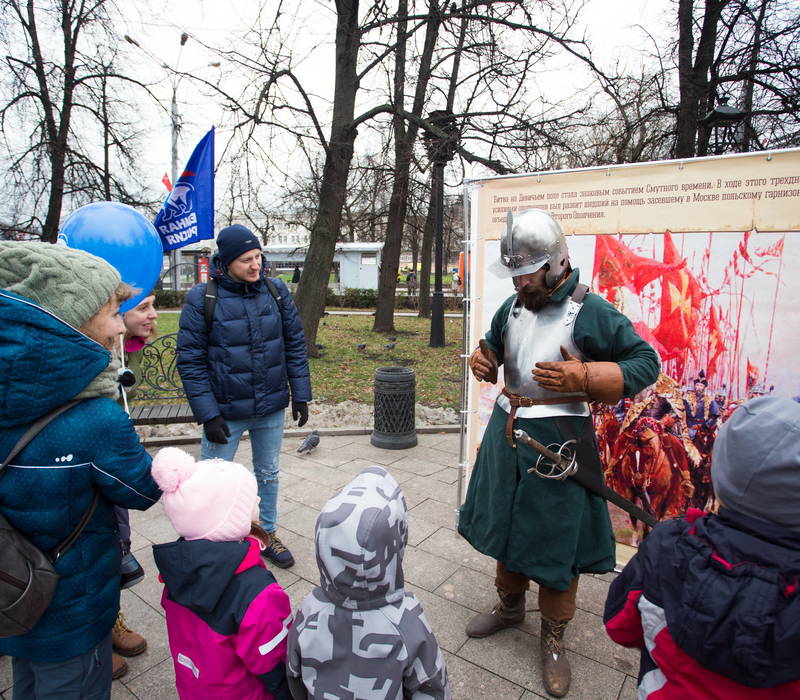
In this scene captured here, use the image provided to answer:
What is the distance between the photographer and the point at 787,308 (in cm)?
263

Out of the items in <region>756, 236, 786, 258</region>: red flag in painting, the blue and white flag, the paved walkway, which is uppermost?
the blue and white flag

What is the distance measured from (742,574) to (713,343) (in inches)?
80.6

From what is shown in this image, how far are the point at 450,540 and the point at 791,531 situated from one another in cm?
270

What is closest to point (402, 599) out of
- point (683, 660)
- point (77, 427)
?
point (683, 660)

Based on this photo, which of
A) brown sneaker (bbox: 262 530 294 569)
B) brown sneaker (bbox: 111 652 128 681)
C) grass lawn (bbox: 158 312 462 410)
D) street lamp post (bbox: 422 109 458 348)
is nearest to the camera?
brown sneaker (bbox: 111 652 128 681)

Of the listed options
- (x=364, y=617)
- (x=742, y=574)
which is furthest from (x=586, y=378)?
(x=364, y=617)

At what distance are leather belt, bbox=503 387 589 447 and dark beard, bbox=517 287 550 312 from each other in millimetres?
405

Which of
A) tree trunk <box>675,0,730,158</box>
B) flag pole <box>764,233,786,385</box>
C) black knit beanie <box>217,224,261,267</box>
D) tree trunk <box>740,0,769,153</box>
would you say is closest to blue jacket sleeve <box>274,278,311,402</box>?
black knit beanie <box>217,224,261,267</box>

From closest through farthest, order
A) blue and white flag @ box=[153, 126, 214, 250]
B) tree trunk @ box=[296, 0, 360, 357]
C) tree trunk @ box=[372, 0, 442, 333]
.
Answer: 1. blue and white flag @ box=[153, 126, 214, 250]
2. tree trunk @ box=[296, 0, 360, 357]
3. tree trunk @ box=[372, 0, 442, 333]

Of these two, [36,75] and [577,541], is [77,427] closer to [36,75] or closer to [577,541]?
[577,541]

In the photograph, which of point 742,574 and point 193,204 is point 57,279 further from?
point 193,204

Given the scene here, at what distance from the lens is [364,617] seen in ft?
4.73

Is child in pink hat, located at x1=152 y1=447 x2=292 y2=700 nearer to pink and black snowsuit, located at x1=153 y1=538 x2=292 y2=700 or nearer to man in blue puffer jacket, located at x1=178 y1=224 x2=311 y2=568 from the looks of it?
pink and black snowsuit, located at x1=153 y1=538 x2=292 y2=700

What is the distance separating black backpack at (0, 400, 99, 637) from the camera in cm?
144
